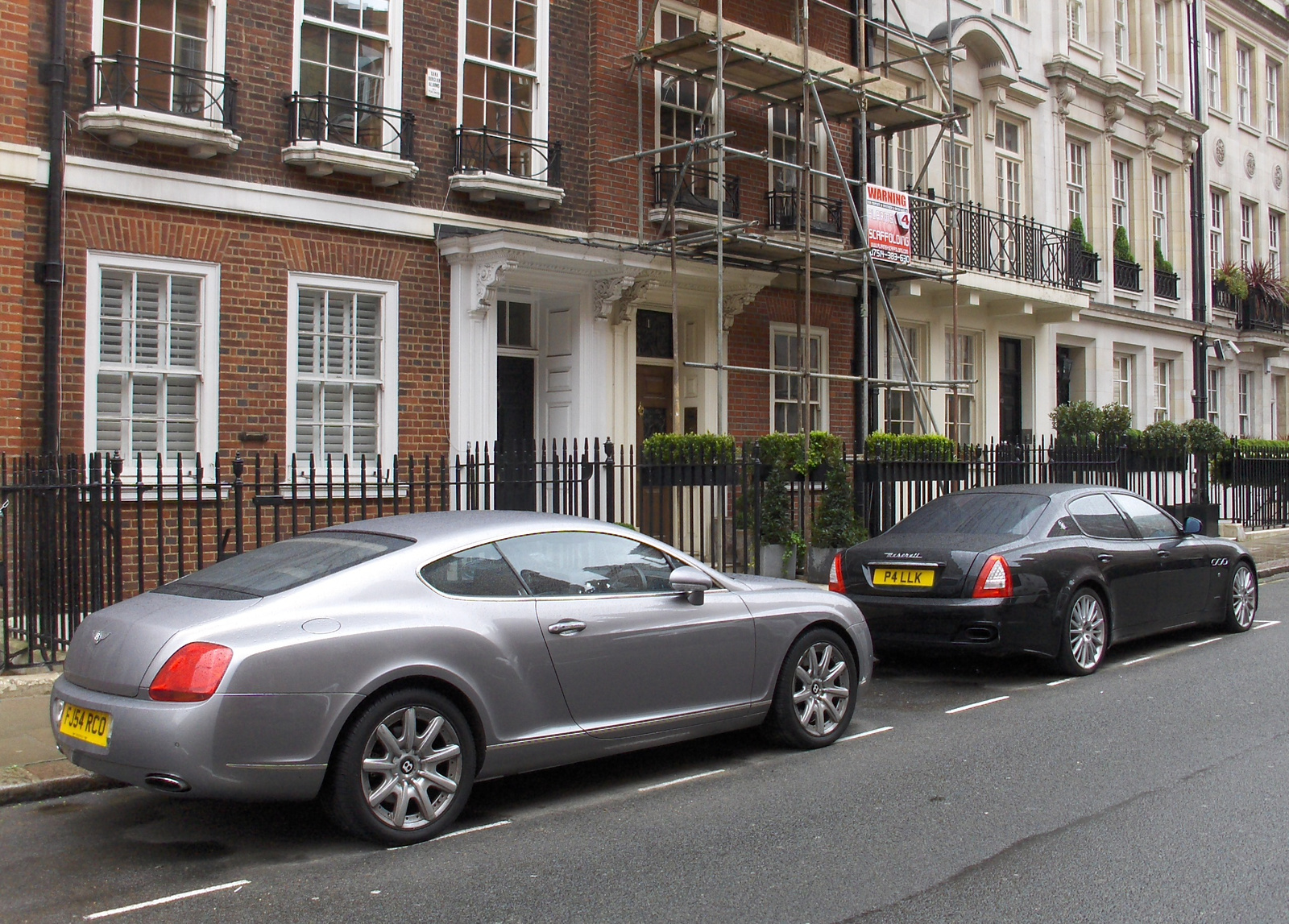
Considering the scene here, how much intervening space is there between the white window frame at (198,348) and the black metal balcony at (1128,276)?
712 inches

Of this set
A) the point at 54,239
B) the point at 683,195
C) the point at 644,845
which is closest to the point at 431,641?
the point at 644,845

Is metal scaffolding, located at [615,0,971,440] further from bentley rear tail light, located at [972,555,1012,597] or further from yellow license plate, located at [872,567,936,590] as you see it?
bentley rear tail light, located at [972,555,1012,597]

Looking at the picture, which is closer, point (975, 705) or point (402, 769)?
point (402, 769)

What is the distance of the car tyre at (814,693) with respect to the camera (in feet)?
22.4

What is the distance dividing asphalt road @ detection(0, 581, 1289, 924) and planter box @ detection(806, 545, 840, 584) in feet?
18.7

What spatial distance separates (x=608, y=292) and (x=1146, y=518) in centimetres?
647

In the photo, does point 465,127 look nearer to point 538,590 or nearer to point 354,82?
point 354,82

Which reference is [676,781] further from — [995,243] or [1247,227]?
[1247,227]

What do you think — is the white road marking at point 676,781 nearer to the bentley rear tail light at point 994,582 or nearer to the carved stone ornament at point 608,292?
the bentley rear tail light at point 994,582

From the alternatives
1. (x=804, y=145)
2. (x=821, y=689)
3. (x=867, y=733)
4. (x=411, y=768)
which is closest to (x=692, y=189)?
(x=804, y=145)

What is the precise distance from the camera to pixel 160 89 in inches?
428

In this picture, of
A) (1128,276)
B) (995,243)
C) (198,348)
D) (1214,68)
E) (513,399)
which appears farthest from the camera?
(1214,68)

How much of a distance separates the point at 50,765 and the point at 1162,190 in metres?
25.1

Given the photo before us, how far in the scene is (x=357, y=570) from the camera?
18.0ft
